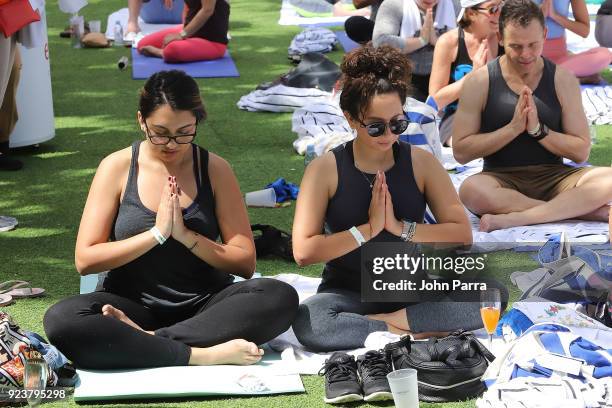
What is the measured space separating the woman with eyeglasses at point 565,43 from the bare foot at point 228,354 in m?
5.18

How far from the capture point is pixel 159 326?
461 centimetres

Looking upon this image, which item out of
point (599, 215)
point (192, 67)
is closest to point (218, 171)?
point (599, 215)

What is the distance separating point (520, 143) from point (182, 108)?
2.36m

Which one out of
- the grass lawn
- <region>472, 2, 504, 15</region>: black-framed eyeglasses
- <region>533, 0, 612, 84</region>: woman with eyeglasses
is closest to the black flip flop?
the grass lawn

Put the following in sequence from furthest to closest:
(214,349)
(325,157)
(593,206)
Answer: (593,206) < (325,157) < (214,349)

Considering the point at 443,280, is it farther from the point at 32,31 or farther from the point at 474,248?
the point at 32,31

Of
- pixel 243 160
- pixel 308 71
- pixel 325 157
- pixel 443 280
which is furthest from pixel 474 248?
pixel 308 71

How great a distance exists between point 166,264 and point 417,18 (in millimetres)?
4247

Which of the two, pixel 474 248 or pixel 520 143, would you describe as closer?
pixel 474 248

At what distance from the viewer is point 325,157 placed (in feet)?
15.5

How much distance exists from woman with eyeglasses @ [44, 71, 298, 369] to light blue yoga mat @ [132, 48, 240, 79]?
572 centimetres

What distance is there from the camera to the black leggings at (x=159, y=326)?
4297mm

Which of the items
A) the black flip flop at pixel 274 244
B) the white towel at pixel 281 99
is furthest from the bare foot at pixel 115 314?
the white towel at pixel 281 99

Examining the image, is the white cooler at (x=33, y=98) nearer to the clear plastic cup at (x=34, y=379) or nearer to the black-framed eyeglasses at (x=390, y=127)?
the black-framed eyeglasses at (x=390, y=127)
